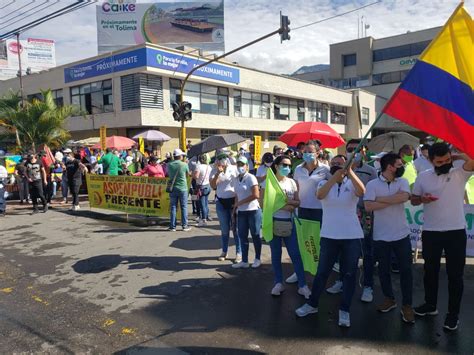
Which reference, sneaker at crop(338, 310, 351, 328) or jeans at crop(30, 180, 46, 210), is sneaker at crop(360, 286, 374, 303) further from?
jeans at crop(30, 180, 46, 210)

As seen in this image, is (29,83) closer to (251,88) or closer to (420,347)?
(251,88)

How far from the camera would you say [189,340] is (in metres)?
3.92

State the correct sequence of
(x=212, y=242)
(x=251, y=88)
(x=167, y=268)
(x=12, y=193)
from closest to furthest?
(x=167, y=268) → (x=212, y=242) → (x=12, y=193) → (x=251, y=88)

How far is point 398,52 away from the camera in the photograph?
52875 millimetres

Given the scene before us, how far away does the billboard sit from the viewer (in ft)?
132

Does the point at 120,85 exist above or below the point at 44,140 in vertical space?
above

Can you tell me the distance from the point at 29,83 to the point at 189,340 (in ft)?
113

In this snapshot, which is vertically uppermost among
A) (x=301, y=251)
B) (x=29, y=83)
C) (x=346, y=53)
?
(x=346, y=53)

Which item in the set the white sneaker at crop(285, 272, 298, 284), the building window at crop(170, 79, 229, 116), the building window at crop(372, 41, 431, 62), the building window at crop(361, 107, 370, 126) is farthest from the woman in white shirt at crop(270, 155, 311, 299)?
the building window at crop(372, 41, 431, 62)

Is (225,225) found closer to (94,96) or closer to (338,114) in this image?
(94,96)

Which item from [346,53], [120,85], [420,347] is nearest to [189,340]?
[420,347]

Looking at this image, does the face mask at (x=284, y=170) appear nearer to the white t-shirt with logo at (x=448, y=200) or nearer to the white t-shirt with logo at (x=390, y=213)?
the white t-shirt with logo at (x=390, y=213)

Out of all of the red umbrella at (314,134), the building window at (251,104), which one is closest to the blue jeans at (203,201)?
the red umbrella at (314,134)

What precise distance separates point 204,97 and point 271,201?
79.9 feet
